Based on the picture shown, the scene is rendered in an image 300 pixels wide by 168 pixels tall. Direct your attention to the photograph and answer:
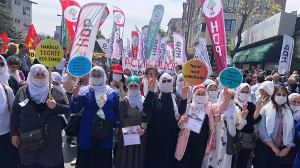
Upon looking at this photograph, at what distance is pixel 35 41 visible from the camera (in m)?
9.02

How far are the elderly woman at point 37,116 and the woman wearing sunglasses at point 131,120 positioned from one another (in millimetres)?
918

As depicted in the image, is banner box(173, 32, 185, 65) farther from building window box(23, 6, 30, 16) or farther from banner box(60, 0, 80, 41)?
building window box(23, 6, 30, 16)

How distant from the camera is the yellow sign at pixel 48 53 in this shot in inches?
120

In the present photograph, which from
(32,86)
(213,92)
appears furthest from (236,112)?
(32,86)

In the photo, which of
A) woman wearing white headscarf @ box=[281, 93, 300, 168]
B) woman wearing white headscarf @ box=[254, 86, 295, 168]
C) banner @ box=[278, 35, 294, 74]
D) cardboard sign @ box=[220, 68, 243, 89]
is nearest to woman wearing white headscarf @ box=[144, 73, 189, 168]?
cardboard sign @ box=[220, 68, 243, 89]

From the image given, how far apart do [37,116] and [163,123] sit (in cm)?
176

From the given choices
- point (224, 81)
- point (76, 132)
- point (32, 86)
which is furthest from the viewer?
point (224, 81)

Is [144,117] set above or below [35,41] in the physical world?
below

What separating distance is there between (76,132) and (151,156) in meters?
1.23

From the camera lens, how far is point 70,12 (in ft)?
19.4

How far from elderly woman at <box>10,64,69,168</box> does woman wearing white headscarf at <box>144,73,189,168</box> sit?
1316 mm

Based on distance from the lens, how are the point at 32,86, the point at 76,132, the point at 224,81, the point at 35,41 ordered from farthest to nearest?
the point at 35,41 → the point at 224,81 → the point at 76,132 → the point at 32,86

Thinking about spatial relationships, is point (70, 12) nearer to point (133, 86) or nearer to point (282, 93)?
point (133, 86)

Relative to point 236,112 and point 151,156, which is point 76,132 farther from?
point 236,112
